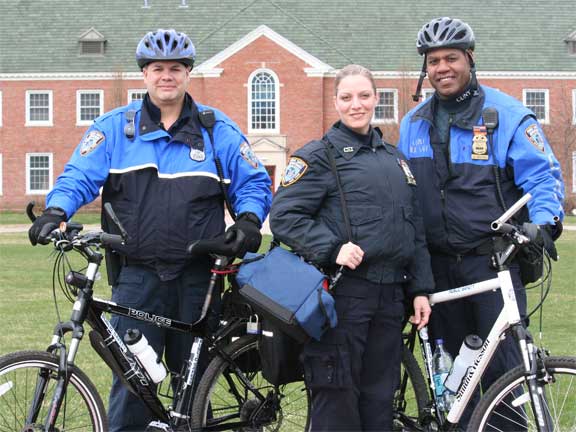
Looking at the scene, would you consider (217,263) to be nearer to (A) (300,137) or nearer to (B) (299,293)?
(B) (299,293)

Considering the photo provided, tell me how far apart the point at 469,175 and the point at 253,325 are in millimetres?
1376

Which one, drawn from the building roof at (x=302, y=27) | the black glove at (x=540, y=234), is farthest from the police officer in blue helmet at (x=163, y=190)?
the building roof at (x=302, y=27)

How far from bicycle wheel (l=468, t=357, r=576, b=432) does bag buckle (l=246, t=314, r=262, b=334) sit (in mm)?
1213

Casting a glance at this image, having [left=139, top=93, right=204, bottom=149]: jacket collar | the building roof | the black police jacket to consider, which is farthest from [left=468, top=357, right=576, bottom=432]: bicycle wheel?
the building roof

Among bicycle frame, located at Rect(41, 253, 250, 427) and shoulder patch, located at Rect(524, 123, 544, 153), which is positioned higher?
shoulder patch, located at Rect(524, 123, 544, 153)

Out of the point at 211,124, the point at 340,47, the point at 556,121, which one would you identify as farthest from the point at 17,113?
the point at 211,124

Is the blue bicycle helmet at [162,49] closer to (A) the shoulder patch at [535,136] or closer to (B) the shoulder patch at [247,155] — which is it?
(B) the shoulder patch at [247,155]

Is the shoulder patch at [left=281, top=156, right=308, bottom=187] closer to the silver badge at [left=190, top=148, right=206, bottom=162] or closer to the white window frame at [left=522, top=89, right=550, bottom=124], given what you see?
the silver badge at [left=190, top=148, right=206, bottom=162]

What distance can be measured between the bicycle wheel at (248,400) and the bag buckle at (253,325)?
0.10ft

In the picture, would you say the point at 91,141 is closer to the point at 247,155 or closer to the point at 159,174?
the point at 159,174

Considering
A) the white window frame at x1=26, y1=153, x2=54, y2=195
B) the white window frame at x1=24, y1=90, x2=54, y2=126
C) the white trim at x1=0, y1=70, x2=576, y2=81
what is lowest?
the white window frame at x1=26, y1=153, x2=54, y2=195

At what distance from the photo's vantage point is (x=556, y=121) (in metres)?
41.7

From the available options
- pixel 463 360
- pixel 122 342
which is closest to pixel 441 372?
pixel 463 360

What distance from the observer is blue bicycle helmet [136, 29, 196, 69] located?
4379mm
